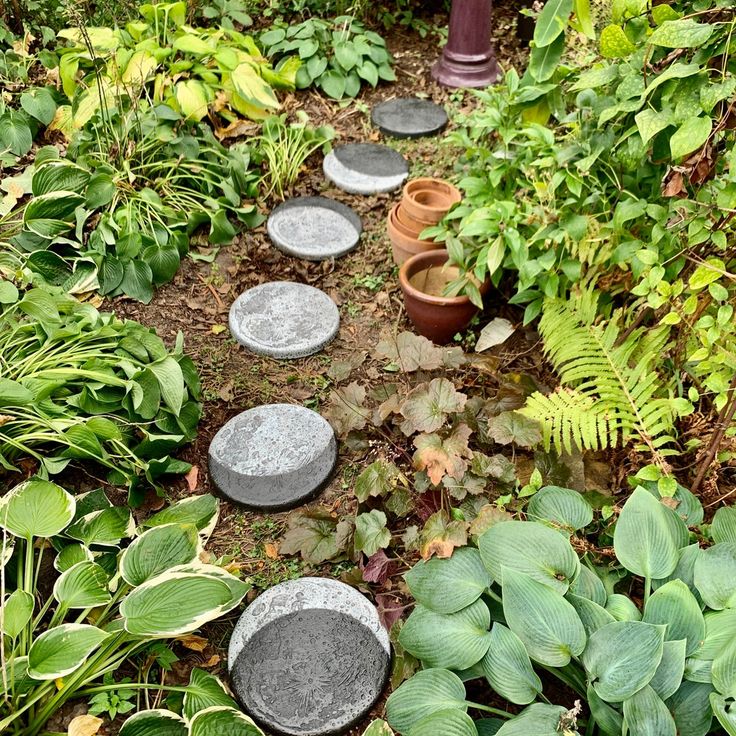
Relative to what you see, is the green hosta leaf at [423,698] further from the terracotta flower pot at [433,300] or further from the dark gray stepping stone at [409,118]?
the dark gray stepping stone at [409,118]

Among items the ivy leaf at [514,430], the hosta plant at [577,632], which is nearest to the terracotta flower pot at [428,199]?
the ivy leaf at [514,430]

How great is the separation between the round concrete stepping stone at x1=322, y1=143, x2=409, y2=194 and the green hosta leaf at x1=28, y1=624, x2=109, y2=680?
276 centimetres

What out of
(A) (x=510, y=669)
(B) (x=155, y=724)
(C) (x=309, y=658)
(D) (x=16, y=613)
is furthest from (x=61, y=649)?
(A) (x=510, y=669)

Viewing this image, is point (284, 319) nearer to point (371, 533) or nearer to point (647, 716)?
point (371, 533)

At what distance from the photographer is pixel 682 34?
5.97ft

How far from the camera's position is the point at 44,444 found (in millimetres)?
2299

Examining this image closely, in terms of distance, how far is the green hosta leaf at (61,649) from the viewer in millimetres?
1673

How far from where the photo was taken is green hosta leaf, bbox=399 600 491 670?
1.69 meters

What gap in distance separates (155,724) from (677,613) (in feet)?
4.44

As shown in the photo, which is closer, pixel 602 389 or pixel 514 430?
pixel 514 430

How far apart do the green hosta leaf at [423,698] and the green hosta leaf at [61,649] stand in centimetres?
76

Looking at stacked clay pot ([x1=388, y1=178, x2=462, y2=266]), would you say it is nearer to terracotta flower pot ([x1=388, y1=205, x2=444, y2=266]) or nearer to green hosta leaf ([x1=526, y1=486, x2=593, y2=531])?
Answer: terracotta flower pot ([x1=388, y1=205, x2=444, y2=266])

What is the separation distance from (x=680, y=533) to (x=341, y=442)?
1262mm

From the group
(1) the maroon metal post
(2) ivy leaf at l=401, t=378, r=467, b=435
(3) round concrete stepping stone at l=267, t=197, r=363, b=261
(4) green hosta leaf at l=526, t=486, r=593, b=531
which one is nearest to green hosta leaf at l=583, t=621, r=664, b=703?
(4) green hosta leaf at l=526, t=486, r=593, b=531
